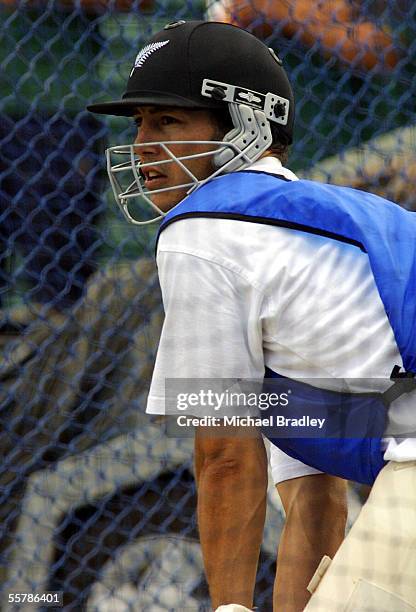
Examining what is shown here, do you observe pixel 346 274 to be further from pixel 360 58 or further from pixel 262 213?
pixel 360 58

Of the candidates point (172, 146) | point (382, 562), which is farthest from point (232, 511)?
point (172, 146)

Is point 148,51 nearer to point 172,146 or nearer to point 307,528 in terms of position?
point 172,146

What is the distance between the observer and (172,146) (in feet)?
8.01

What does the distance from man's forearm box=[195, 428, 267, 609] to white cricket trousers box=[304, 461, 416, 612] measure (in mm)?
207

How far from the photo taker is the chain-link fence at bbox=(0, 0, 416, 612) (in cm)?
335

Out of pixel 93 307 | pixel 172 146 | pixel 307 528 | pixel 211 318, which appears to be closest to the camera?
pixel 211 318

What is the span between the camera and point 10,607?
3.30m

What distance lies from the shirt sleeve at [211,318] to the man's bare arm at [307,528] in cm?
55

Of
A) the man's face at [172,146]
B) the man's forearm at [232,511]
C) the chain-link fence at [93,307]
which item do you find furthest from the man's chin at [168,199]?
the chain-link fence at [93,307]

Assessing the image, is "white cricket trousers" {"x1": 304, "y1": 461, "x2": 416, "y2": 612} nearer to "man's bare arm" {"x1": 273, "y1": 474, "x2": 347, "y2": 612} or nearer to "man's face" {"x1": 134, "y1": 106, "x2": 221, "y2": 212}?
"man's bare arm" {"x1": 273, "y1": 474, "x2": 347, "y2": 612}

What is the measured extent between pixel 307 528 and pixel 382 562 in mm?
633

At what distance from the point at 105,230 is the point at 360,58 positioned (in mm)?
930

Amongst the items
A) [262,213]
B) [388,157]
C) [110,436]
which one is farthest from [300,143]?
[262,213]

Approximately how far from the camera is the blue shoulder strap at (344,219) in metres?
2.12
